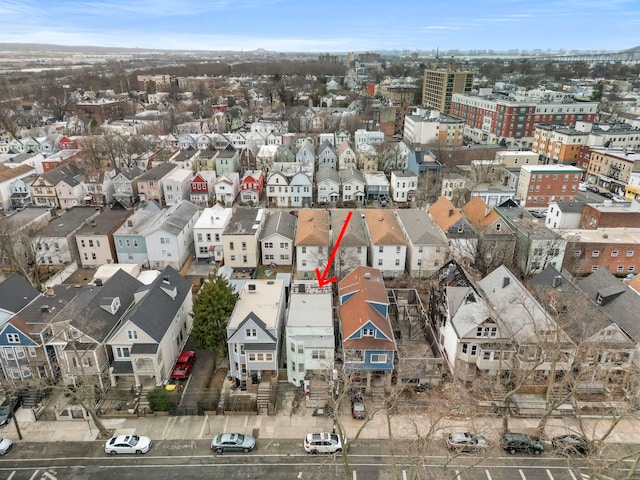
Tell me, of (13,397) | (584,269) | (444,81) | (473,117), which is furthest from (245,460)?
(444,81)

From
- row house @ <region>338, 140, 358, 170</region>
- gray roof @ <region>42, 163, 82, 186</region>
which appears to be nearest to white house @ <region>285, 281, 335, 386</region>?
row house @ <region>338, 140, 358, 170</region>

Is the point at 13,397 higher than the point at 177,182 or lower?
lower

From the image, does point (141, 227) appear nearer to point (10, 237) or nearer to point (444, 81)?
point (10, 237)

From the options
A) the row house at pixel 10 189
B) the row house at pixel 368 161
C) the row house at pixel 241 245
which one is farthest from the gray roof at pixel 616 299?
the row house at pixel 10 189

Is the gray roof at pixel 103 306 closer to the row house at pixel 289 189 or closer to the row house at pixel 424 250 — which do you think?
the row house at pixel 424 250

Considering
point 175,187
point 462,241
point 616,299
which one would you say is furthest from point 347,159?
point 616,299
